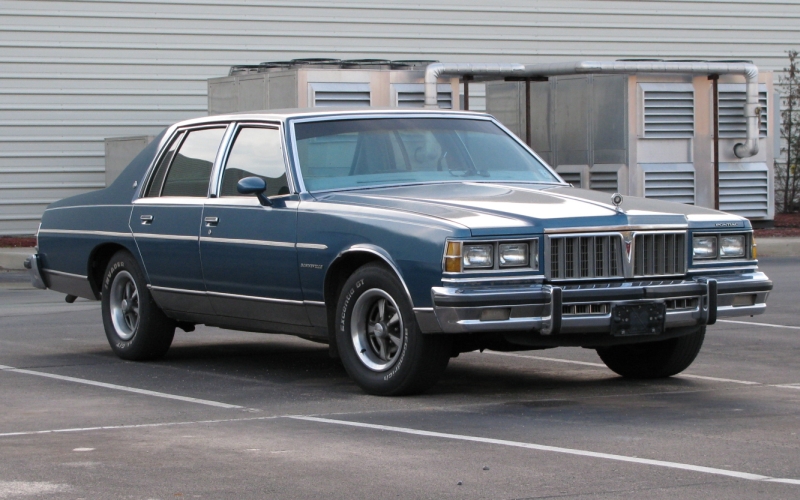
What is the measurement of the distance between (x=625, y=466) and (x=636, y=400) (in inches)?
75.0

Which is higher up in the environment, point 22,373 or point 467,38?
point 467,38

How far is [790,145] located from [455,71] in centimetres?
872

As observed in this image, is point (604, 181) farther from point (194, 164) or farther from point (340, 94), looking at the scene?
point (194, 164)

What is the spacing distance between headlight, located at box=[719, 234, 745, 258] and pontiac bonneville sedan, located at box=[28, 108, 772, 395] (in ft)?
0.04

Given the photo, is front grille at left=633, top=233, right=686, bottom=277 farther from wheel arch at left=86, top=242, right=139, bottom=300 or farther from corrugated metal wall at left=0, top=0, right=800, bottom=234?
corrugated metal wall at left=0, top=0, right=800, bottom=234

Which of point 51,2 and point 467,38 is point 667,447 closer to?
point 51,2

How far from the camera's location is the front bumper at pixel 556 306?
7254 millimetres

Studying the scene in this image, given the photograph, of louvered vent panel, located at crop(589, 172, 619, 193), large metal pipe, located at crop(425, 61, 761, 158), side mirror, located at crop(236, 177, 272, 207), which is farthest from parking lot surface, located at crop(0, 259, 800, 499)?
louvered vent panel, located at crop(589, 172, 619, 193)

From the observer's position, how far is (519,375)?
8.90 meters

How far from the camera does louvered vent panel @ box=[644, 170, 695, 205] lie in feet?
71.8

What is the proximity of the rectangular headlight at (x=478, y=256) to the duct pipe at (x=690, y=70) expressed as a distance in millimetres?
13925

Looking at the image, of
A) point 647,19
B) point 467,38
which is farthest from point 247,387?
point 647,19

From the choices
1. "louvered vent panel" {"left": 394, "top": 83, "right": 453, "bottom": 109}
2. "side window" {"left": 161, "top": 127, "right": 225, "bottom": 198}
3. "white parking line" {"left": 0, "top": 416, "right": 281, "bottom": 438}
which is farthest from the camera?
"louvered vent panel" {"left": 394, "top": 83, "right": 453, "bottom": 109}

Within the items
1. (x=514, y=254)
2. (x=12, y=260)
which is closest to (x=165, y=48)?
(x=12, y=260)
